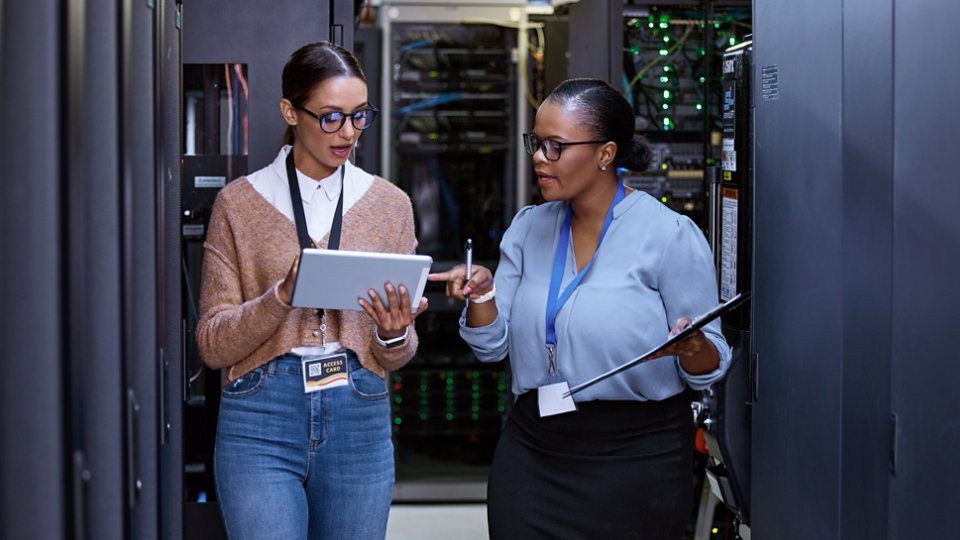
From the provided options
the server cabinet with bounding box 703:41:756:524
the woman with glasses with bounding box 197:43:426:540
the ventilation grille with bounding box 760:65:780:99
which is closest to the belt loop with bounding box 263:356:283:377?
the woman with glasses with bounding box 197:43:426:540

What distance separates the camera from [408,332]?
2.26m

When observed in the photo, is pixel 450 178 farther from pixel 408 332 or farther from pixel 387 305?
pixel 387 305

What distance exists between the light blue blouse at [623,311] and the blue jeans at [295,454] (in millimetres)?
316

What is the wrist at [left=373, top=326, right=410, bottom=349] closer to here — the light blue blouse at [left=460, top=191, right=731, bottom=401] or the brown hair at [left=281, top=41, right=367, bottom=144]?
the light blue blouse at [left=460, top=191, right=731, bottom=401]

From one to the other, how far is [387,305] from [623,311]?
0.51 metres

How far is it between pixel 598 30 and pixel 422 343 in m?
2.07

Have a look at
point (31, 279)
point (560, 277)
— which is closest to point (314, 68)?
point (560, 277)

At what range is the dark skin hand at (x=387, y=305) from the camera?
2035mm

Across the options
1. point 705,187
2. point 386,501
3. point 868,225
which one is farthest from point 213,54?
point 705,187

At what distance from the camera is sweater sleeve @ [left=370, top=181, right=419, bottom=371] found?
7.27 ft

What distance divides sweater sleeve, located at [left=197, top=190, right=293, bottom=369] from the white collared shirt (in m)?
0.09

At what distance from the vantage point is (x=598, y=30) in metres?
3.77

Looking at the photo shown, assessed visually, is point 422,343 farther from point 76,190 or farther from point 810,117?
point 76,190

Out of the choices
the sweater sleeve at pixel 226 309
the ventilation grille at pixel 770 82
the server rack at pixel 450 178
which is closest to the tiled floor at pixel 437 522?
the server rack at pixel 450 178
